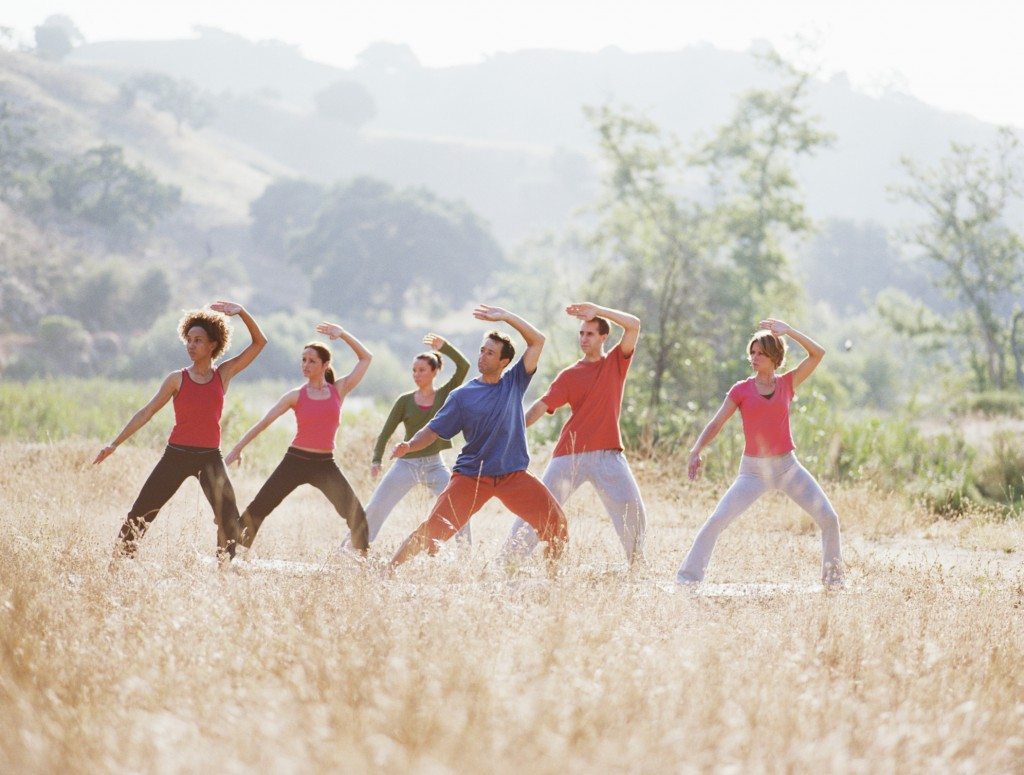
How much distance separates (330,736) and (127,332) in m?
66.0

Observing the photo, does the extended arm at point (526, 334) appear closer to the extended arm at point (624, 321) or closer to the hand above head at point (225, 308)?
the extended arm at point (624, 321)

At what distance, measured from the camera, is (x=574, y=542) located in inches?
338

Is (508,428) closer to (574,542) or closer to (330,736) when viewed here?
(574,542)

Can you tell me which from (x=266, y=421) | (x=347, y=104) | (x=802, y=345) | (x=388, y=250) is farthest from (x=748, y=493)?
(x=347, y=104)

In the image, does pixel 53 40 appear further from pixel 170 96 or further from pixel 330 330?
pixel 330 330

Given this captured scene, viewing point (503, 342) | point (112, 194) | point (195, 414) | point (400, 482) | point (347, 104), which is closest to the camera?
point (503, 342)

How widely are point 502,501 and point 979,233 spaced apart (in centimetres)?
4040

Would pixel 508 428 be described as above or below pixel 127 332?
above

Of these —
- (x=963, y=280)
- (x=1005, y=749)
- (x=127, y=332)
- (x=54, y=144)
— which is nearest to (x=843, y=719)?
(x=1005, y=749)

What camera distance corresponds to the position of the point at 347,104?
170500mm

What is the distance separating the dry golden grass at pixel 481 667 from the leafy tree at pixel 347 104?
168 m

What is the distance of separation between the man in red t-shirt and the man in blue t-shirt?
0.74 meters

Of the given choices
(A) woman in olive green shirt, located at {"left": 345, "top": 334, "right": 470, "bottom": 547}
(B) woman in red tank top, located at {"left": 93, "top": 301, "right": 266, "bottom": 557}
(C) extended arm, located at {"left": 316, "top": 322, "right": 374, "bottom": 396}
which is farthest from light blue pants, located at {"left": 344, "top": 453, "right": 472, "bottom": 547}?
(B) woman in red tank top, located at {"left": 93, "top": 301, "right": 266, "bottom": 557}

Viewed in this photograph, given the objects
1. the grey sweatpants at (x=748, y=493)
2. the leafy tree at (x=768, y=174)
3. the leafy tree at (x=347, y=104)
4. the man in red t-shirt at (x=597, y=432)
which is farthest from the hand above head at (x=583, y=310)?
the leafy tree at (x=347, y=104)
